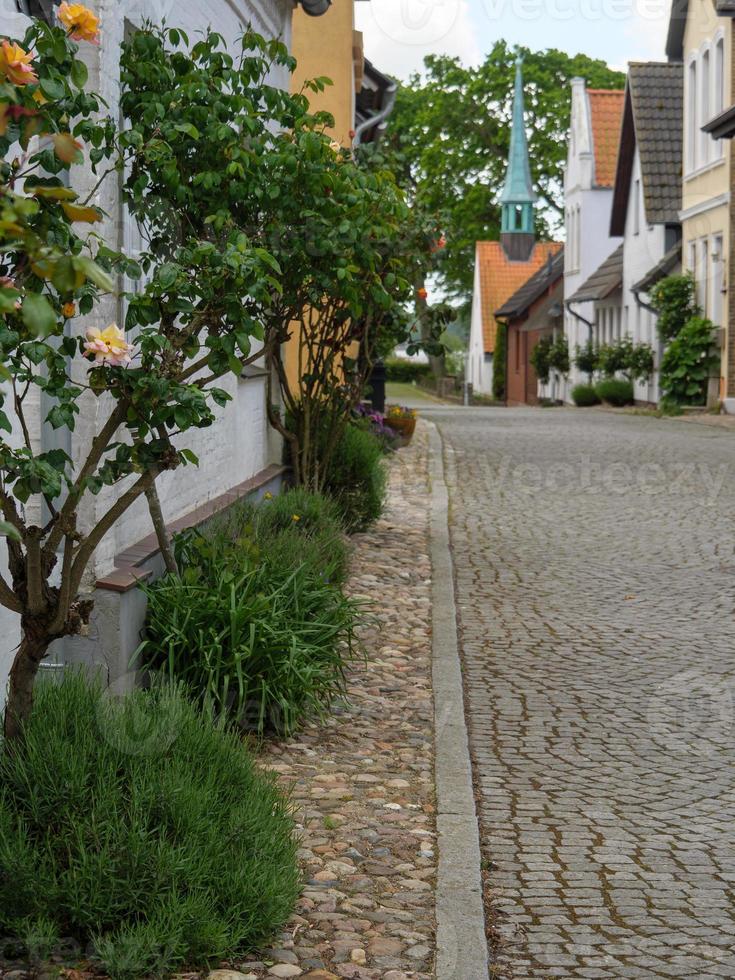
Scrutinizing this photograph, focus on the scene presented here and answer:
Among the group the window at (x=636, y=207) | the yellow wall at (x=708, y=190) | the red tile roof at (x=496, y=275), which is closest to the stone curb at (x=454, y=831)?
the yellow wall at (x=708, y=190)

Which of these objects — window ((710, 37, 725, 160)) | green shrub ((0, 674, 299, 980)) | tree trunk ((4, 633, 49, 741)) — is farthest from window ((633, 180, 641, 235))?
tree trunk ((4, 633, 49, 741))

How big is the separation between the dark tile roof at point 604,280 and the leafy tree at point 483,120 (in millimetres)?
12138

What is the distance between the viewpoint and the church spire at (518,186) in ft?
180

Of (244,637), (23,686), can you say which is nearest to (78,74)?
(23,686)

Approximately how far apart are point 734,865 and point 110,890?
2049 millimetres

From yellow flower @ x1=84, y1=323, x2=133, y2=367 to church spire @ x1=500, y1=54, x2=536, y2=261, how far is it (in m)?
51.8

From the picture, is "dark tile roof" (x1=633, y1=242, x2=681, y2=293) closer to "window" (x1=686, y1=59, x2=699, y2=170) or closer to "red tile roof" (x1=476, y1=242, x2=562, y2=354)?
"window" (x1=686, y1=59, x2=699, y2=170)

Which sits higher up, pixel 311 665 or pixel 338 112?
pixel 338 112

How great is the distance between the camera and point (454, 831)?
4.90 m

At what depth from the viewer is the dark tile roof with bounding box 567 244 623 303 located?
4172cm

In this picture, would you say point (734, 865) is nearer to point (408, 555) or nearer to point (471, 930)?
point (471, 930)

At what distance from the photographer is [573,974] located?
3.85 meters

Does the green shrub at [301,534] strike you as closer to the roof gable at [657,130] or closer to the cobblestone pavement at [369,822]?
the cobblestone pavement at [369,822]

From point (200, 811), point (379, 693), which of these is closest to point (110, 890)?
point (200, 811)
